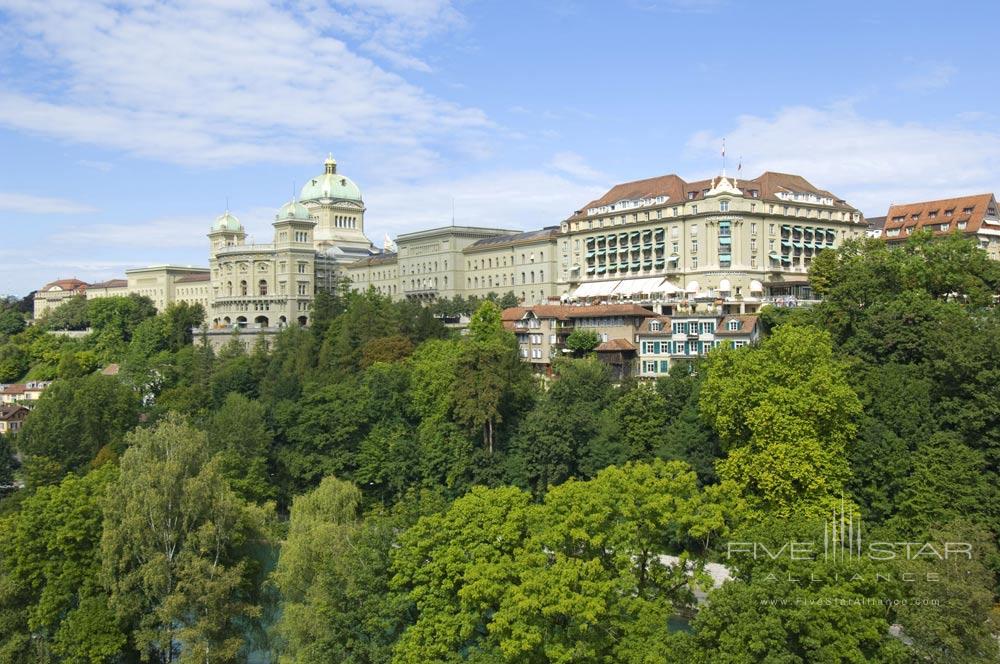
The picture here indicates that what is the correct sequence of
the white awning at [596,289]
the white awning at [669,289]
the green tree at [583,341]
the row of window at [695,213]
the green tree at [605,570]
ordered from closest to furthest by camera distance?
the green tree at [605,570], the green tree at [583,341], the white awning at [669,289], the row of window at [695,213], the white awning at [596,289]

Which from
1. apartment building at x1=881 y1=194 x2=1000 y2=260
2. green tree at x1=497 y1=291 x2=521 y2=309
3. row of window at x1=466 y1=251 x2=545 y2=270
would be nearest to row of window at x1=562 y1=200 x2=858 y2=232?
apartment building at x1=881 y1=194 x2=1000 y2=260

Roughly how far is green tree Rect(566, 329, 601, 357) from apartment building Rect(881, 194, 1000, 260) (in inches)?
1017

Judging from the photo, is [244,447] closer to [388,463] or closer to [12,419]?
[388,463]

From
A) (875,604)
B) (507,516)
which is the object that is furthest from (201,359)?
(875,604)

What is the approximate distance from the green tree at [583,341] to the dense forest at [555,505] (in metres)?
3.94

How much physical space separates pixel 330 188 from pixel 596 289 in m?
54.6

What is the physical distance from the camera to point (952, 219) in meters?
71.4

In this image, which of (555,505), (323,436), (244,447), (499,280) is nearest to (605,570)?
(555,505)

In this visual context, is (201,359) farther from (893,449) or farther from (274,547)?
(893,449)

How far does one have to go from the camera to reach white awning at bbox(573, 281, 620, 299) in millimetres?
71438

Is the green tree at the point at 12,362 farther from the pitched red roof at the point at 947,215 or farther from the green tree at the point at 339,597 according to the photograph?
the pitched red roof at the point at 947,215

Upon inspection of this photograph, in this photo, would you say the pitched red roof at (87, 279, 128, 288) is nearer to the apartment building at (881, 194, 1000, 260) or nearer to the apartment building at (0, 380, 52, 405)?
the apartment building at (0, 380, 52, 405)

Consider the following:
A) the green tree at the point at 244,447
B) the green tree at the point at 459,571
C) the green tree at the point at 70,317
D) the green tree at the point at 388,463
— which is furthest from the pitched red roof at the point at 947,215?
the green tree at the point at 70,317

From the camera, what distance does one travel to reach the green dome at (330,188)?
387 ft
